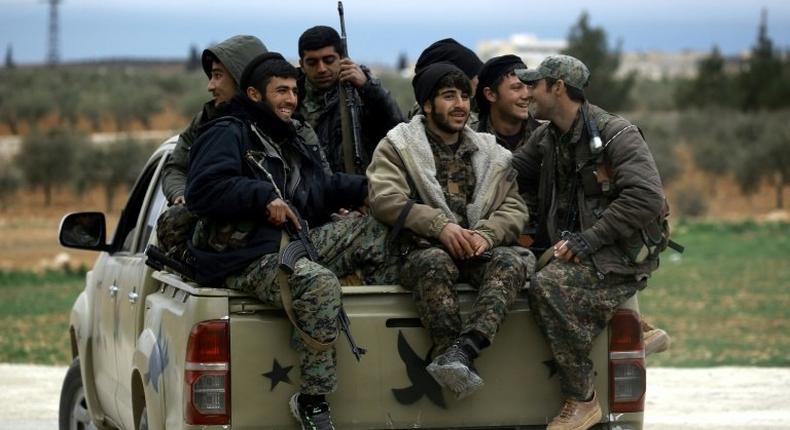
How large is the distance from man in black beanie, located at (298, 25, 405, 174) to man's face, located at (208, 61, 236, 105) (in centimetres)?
49

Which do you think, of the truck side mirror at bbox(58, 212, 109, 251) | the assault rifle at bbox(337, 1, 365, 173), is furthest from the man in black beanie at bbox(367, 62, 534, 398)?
the truck side mirror at bbox(58, 212, 109, 251)

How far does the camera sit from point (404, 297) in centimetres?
564

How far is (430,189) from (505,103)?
1597 millimetres

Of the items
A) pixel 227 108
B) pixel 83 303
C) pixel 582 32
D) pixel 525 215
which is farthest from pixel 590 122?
pixel 582 32

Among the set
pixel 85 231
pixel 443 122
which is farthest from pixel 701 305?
pixel 443 122

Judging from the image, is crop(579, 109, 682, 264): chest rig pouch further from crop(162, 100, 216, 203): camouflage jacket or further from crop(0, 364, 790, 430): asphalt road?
crop(0, 364, 790, 430): asphalt road

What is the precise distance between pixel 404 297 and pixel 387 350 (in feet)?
0.71

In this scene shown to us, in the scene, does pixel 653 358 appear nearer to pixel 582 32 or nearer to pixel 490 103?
pixel 490 103

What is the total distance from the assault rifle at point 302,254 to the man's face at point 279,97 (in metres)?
0.46

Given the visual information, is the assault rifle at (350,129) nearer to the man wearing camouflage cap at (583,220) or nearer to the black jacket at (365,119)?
the black jacket at (365,119)

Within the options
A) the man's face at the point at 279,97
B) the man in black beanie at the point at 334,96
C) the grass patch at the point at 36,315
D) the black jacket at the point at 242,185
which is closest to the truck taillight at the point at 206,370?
the black jacket at the point at 242,185

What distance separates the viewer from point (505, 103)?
7480 mm

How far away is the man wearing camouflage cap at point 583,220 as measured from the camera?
561 centimetres

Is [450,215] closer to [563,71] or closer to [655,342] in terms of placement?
[563,71]
